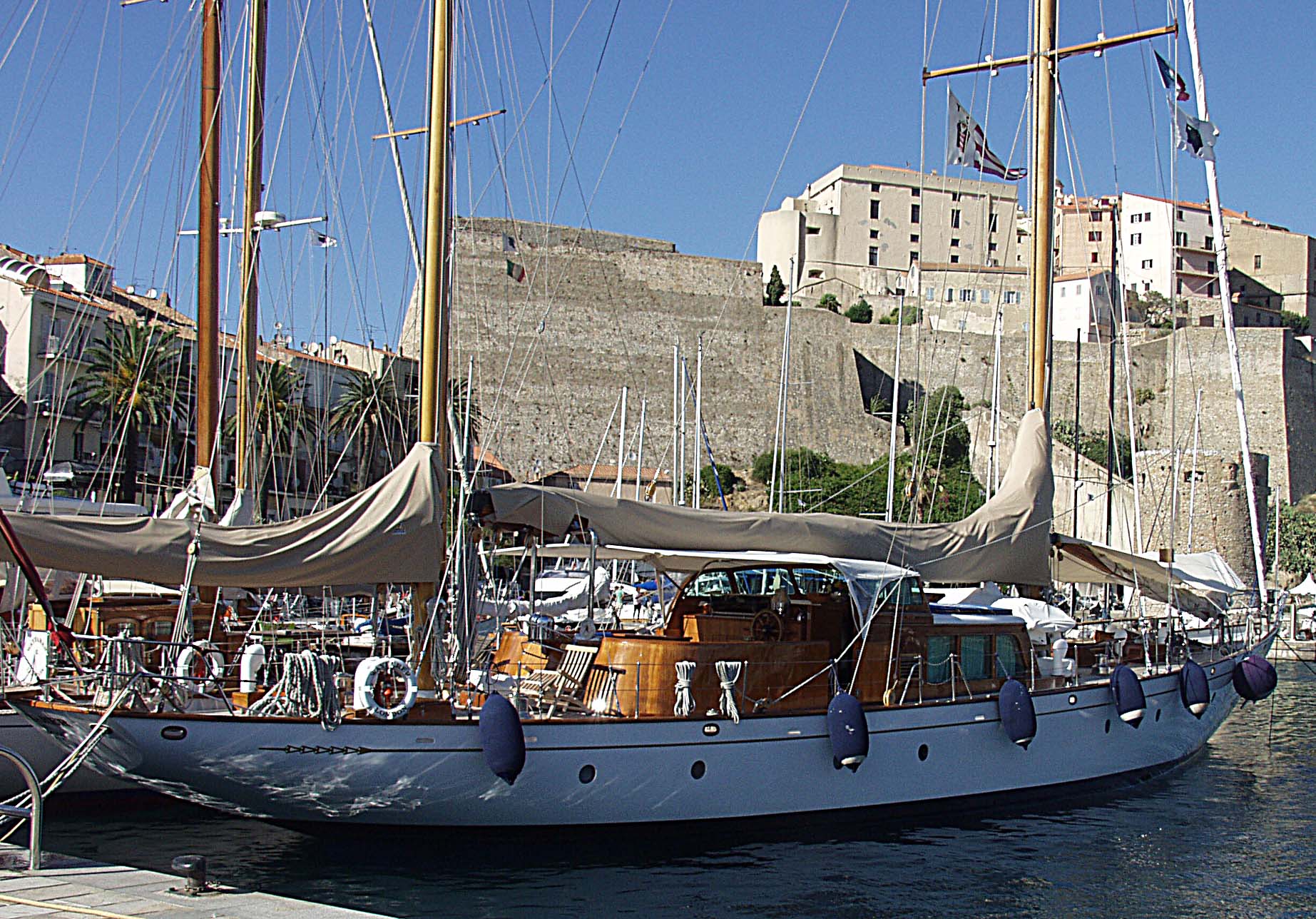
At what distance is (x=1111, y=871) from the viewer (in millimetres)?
9883

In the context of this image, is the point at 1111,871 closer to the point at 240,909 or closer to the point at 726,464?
the point at 240,909

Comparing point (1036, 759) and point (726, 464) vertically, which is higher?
point (726, 464)

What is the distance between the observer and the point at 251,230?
1380cm

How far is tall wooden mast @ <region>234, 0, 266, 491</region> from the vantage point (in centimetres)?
1327

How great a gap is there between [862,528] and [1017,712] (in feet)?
6.94

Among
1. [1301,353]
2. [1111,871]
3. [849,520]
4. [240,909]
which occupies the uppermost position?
[1301,353]

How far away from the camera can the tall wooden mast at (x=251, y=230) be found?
13.3 m

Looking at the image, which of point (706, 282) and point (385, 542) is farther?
point (706, 282)

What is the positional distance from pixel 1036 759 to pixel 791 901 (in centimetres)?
370

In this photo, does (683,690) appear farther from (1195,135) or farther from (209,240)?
(1195,135)

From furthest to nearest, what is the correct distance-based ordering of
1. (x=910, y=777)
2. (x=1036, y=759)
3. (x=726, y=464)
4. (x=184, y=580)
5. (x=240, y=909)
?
(x=726, y=464) → (x=1036, y=759) → (x=910, y=777) → (x=184, y=580) → (x=240, y=909)

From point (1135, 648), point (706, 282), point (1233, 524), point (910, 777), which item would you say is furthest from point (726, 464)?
point (910, 777)

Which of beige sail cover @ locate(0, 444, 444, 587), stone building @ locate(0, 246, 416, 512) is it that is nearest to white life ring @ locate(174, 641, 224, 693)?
beige sail cover @ locate(0, 444, 444, 587)

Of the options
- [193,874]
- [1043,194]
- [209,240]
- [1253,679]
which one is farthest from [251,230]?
[1253,679]
